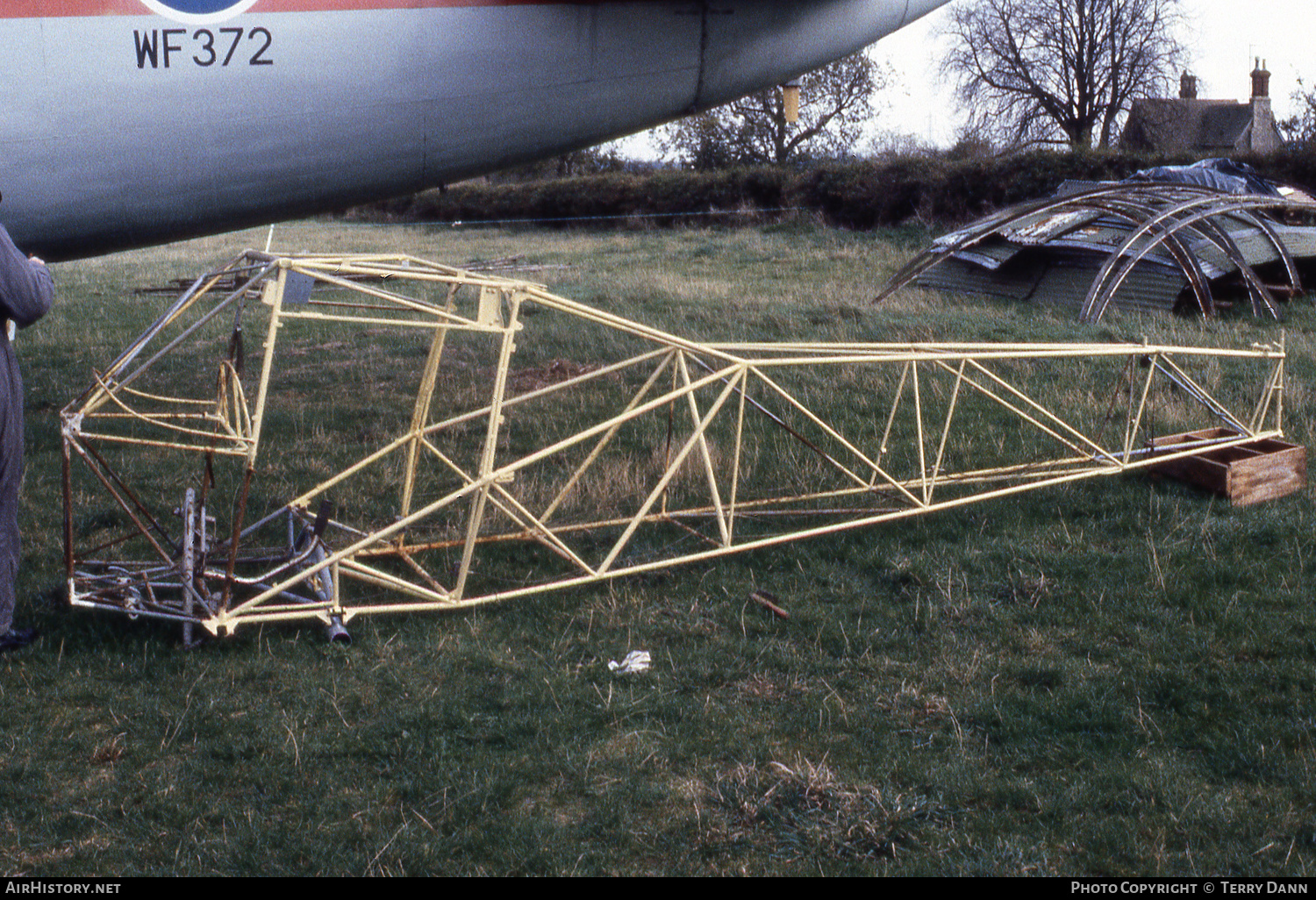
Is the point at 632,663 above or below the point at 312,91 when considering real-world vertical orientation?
below

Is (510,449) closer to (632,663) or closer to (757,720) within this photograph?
(632,663)

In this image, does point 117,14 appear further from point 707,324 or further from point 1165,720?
point 707,324

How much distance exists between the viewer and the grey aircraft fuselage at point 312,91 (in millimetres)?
7012

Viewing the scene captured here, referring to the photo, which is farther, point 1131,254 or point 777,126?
point 777,126

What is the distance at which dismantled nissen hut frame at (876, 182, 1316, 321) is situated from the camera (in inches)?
559

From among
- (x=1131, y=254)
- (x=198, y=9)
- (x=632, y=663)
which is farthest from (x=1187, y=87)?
(x=632, y=663)

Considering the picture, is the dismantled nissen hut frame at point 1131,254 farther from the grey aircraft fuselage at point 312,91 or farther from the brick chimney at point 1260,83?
the brick chimney at point 1260,83

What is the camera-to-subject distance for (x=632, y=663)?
5191 mm

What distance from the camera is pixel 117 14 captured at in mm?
7000

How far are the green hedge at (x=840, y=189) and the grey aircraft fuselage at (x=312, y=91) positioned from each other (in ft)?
55.8

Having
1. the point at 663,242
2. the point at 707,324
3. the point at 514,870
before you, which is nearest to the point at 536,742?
the point at 514,870

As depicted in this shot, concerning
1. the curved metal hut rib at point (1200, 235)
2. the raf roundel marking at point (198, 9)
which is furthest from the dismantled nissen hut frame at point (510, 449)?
the curved metal hut rib at point (1200, 235)

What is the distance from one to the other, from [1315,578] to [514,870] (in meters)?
4.93

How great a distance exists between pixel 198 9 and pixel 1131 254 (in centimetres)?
1231
